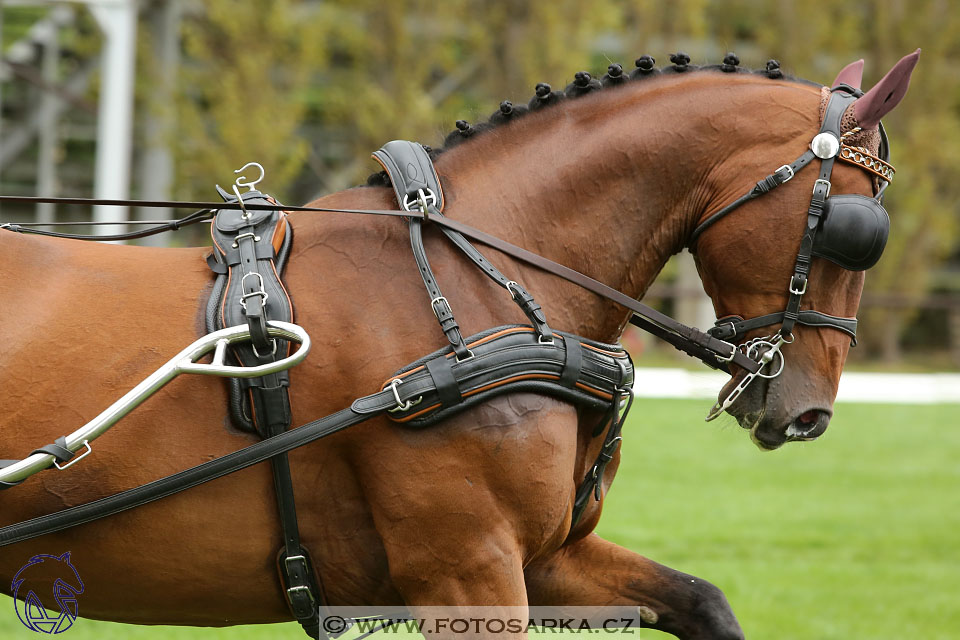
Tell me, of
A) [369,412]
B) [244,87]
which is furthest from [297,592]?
[244,87]

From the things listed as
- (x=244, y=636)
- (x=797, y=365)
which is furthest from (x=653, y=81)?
(x=244, y=636)

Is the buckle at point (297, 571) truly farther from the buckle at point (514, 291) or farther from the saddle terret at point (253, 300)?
the buckle at point (514, 291)

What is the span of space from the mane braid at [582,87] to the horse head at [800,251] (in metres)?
0.23

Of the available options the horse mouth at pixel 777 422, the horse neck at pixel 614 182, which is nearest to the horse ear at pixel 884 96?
the horse neck at pixel 614 182

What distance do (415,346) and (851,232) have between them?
1.05 metres

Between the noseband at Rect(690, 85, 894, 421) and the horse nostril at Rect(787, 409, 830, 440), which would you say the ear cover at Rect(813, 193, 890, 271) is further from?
the horse nostril at Rect(787, 409, 830, 440)

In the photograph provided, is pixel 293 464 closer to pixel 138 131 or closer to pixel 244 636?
pixel 244 636

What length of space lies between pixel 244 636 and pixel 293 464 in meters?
2.46

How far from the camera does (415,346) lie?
91.0 inches

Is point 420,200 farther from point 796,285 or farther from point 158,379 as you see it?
point 796,285

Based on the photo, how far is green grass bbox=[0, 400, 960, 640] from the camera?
4.71m

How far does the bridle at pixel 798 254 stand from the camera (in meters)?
2.42

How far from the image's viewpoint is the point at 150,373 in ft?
7.50

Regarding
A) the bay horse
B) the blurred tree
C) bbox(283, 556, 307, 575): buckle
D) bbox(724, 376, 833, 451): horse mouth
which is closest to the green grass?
bbox(724, 376, 833, 451): horse mouth
